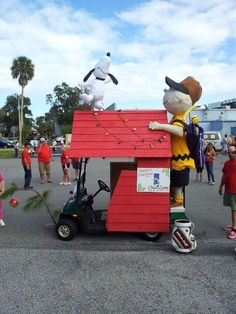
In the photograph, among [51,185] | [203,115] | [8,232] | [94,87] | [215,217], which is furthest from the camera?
[203,115]

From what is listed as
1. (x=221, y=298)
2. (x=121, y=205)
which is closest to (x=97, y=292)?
(x=221, y=298)

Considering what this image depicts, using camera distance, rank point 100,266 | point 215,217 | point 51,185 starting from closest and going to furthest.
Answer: point 100,266 → point 215,217 → point 51,185

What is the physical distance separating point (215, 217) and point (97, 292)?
470cm

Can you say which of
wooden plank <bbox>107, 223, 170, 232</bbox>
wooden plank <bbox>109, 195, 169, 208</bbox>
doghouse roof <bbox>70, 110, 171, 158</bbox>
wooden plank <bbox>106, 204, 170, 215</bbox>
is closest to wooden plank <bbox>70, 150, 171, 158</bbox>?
doghouse roof <bbox>70, 110, 171, 158</bbox>

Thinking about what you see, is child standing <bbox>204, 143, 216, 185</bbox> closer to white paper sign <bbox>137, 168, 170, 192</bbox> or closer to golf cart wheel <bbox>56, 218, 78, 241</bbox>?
white paper sign <bbox>137, 168, 170, 192</bbox>

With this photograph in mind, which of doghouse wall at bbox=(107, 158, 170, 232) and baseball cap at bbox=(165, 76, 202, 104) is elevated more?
baseball cap at bbox=(165, 76, 202, 104)

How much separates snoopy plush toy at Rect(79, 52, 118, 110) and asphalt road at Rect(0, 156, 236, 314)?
2.38m

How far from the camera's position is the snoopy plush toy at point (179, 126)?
7.17 m

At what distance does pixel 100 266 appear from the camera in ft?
18.8

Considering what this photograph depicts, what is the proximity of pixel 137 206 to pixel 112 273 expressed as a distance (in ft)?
5.08

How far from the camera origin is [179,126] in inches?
279

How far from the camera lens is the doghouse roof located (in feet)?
21.6

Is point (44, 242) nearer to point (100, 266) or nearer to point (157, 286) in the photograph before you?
point (100, 266)

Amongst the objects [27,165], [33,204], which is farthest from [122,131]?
[27,165]
